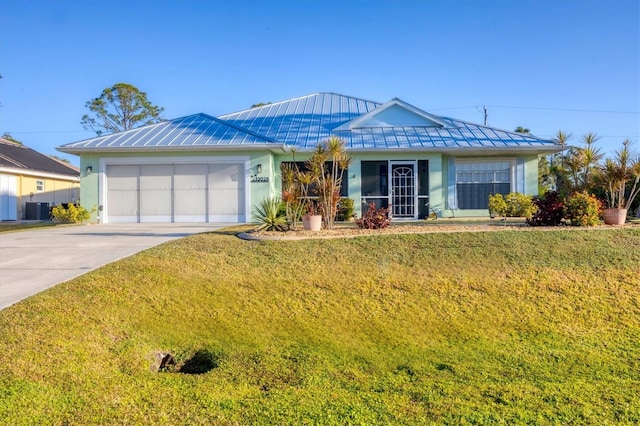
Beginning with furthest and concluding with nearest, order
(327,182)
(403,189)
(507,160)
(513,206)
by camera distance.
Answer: (507,160), (403,189), (513,206), (327,182)

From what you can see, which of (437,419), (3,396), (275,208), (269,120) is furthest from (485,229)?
(269,120)

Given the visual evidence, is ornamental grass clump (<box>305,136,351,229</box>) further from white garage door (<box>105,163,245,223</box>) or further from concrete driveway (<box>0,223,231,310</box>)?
white garage door (<box>105,163,245,223</box>)

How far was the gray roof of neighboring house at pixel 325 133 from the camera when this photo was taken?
16.9 m

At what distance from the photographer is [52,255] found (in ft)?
29.2

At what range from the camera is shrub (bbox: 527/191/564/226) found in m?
10.1

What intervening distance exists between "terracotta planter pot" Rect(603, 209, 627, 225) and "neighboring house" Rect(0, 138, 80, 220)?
2496 cm

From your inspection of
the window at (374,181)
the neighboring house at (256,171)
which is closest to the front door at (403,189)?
the neighboring house at (256,171)

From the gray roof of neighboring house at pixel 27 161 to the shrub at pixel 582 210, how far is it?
959 inches

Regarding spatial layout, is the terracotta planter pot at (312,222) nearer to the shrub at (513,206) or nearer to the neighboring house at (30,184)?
the shrub at (513,206)

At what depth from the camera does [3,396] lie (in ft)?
12.1

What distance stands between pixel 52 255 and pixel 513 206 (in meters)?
10.5

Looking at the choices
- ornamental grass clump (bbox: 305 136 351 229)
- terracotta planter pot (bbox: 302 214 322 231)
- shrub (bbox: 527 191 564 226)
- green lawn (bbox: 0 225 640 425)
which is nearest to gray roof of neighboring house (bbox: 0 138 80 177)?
ornamental grass clump (bbox: 305 136 351 229)

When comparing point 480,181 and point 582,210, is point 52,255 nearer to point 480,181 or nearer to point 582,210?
point 582,210

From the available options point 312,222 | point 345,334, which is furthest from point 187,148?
point 345,334
